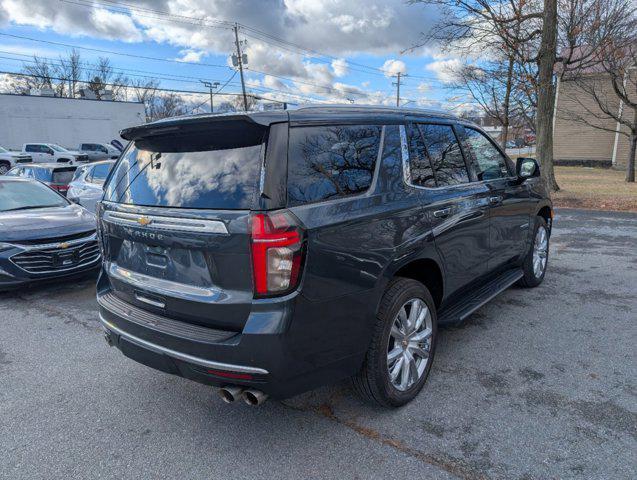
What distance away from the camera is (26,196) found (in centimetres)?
682

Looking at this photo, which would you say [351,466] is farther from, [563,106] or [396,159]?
[563,106]

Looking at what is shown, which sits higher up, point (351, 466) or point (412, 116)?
point (412, 116)

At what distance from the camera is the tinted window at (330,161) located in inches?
95.9

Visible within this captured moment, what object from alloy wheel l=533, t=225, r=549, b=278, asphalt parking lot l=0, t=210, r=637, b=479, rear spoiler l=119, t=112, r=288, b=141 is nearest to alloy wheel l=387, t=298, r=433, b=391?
asphalt parking lot l=0, t=210, r=637, b=479

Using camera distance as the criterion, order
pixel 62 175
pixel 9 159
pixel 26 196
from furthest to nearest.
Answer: pixel 9 159
pixel 62 175
pixel 26 196

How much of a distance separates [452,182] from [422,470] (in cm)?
213

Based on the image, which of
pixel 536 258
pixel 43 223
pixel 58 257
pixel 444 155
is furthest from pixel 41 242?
pixel 536 258

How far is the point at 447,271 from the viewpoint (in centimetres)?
347

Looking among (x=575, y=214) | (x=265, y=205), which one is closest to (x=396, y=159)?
(x=265, y=205)

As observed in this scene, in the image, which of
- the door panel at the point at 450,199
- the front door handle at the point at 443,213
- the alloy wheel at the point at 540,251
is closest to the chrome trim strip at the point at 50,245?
the door panel at the point at 450,199

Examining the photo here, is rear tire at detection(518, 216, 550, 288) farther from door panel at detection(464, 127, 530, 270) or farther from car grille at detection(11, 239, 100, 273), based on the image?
car grille at detection(11, 239, 100, 273)

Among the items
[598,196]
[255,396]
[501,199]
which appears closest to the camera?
[255,396]

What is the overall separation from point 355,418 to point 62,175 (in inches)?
438

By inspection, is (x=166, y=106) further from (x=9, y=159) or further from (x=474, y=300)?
(x=474, y=300)
